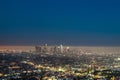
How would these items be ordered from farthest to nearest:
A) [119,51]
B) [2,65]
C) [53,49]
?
1. [53,49]
2. [119,51]
3. [2,65]

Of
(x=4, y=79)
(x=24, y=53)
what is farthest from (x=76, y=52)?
(x=4, y=79)

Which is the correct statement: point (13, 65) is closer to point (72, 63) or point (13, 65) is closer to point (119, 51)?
point (72, 63)

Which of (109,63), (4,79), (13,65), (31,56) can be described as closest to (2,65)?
(13,65)

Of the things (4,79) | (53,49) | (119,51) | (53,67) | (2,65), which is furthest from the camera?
(53,49)

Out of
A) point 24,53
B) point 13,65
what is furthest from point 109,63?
point 13,65

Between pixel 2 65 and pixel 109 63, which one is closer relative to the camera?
pixel 2 65

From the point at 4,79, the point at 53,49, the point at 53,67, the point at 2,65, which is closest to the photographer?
the point at 4,79

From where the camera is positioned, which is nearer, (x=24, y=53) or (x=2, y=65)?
(x=2, y=65)

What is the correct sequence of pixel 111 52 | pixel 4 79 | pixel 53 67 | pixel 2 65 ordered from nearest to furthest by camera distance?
pixel 4 79 → pixel 2 65 → pixel 53 67 → pixel 111 52

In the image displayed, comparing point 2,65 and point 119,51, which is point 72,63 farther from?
point 2,65
